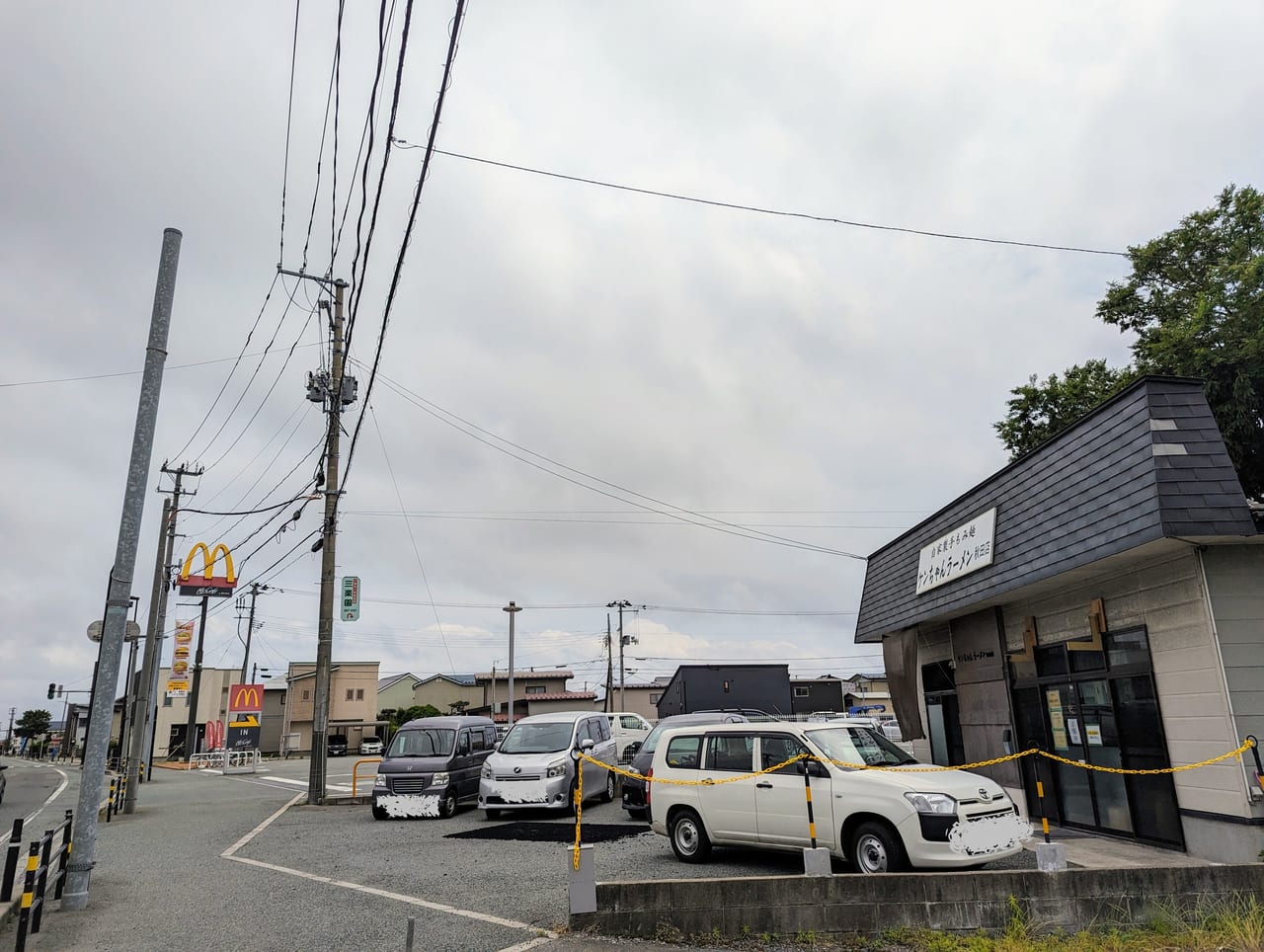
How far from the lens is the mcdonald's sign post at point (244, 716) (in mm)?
35781

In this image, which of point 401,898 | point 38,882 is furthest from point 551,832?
point 38,882

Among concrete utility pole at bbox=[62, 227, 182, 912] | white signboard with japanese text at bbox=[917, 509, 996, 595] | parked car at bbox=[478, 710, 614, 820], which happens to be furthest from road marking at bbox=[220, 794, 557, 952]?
white signboard with japanese text at bbox=[917, 509, 996, 595]

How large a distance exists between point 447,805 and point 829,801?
386 inches

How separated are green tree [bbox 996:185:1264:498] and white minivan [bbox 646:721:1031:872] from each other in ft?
45.1

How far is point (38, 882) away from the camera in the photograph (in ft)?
24.9

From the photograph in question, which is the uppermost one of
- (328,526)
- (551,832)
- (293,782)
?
(328,526)

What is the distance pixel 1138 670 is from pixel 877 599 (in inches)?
292

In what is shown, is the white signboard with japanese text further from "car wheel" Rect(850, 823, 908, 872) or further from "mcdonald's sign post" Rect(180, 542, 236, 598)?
"mcdonald's sign post" Rect(180, 542, 236, 598)

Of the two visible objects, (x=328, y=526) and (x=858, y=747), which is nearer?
(x=858, y=747)

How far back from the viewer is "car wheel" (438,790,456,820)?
619 inches

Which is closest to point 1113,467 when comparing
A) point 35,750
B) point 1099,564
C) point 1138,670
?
point 1099,564

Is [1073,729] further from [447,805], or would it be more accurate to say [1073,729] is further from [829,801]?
[447,805]

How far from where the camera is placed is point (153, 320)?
384 inches

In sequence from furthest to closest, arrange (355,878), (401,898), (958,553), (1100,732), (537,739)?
(537,739)
(958,553)
(1100,732)
(355,878)
(401,898)
